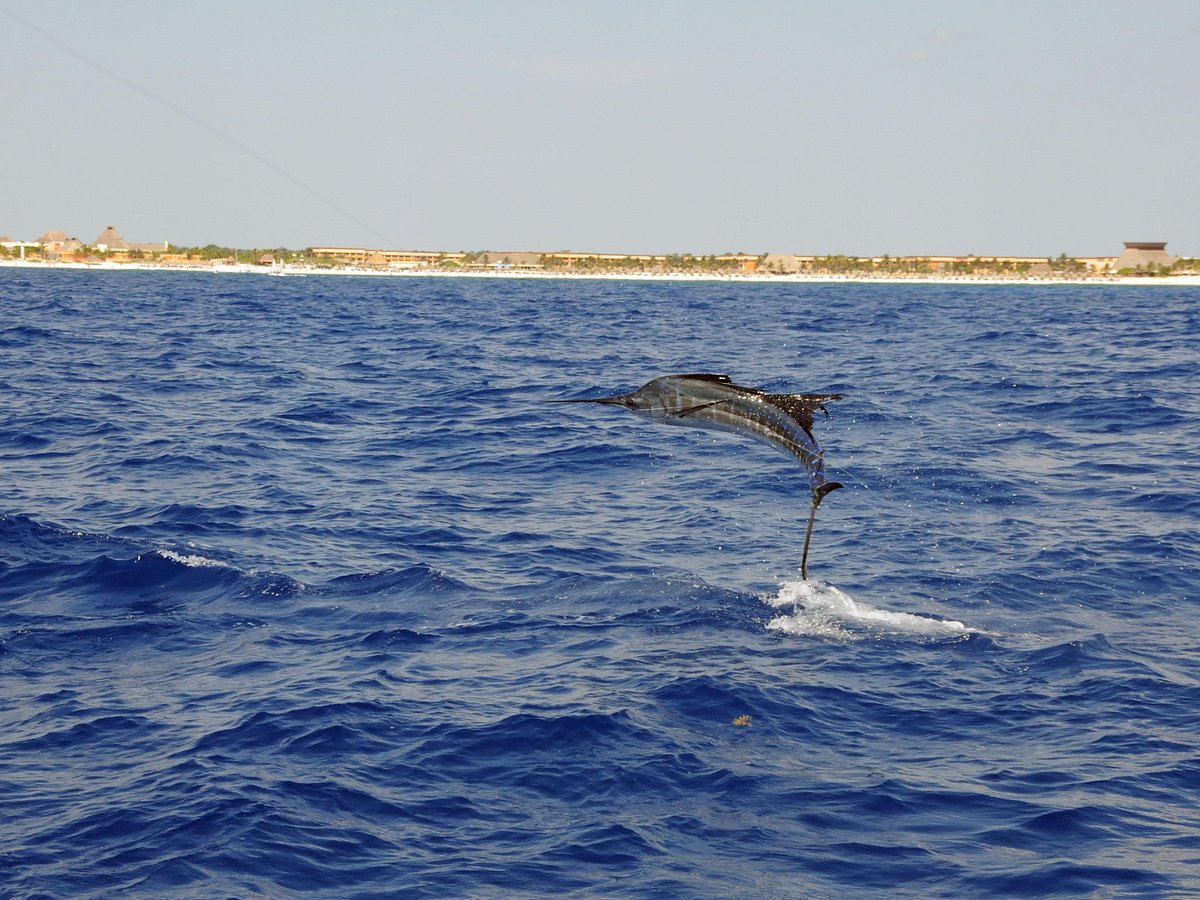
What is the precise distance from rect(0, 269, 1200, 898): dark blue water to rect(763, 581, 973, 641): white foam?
0.23 feet

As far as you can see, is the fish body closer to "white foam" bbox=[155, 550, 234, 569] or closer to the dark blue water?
the dark blue water

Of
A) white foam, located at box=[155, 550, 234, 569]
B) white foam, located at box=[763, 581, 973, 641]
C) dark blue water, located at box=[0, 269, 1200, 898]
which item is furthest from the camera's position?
white foam, located at box=[155, 550, 234, 569]

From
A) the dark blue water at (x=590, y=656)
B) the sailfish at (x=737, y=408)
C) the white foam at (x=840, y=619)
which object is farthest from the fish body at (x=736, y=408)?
the white foam at (x=840, y=619)

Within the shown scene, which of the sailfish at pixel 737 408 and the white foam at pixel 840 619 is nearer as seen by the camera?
the sailfish at pixel 737 408

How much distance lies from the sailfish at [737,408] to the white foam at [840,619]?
3427mm

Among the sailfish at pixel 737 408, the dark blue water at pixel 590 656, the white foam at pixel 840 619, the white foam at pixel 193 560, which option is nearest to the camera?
the dark blue water at pixel 590 656

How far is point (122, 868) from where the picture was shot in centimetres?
A: 913

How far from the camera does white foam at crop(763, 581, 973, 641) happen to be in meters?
14.6

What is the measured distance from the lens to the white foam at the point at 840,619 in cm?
1462

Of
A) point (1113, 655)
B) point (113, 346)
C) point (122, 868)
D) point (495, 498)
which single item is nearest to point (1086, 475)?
point (1113, 655)

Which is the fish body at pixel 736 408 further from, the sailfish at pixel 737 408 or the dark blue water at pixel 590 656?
the dark blue water at pixel 590 656

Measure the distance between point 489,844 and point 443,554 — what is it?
8.64m

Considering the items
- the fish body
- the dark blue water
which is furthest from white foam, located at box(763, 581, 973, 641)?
the fish body

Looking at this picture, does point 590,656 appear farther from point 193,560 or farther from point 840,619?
point 193,560
